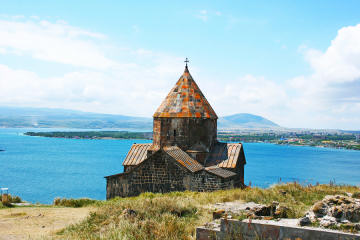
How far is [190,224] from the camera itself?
6957 mm

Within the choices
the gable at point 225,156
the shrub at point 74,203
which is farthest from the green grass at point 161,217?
the gable at point 225,156

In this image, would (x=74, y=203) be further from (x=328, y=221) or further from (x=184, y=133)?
(x=328, y=221)

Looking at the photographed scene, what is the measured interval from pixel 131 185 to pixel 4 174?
143ft

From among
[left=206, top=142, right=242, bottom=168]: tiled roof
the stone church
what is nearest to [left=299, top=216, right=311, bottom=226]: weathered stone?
the stone church

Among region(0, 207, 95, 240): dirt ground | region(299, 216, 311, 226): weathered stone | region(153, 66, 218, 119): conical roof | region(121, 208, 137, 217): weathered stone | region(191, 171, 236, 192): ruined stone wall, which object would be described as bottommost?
region(0, 207, 95, 240): dirt ground

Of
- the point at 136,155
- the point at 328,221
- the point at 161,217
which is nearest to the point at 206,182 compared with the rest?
the point at 136,155

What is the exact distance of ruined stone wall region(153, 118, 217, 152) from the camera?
14719 millimetres

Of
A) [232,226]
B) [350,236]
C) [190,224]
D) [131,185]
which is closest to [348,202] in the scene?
[350,236]

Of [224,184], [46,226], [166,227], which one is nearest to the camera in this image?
[166,227]

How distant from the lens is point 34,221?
→ 867 cm

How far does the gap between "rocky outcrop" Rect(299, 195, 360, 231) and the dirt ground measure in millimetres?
5052

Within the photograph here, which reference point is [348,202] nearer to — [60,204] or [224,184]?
[224,184]

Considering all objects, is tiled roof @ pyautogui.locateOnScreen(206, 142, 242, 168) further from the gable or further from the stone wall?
the stone wall

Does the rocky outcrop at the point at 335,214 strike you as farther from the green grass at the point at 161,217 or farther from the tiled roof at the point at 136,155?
the tiled roof at the point at 136,155
